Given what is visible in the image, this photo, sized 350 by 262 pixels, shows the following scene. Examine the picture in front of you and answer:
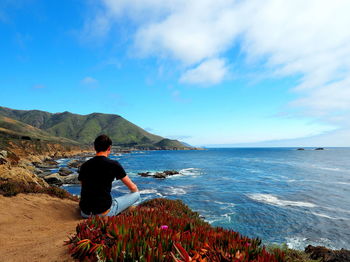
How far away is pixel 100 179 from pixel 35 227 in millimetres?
3488

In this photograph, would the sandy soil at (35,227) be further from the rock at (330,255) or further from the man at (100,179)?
the rock at (330,255)

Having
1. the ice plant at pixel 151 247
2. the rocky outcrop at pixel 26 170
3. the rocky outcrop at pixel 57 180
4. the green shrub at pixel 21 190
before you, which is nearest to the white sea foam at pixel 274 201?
the green shrub at pixel 21 190

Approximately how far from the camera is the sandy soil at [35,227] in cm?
328

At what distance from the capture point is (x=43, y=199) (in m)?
9.07

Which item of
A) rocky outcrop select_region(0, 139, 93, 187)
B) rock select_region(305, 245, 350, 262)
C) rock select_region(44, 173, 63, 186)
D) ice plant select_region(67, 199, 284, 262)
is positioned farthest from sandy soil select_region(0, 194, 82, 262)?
rock select_region(44, 173, 63, 186)

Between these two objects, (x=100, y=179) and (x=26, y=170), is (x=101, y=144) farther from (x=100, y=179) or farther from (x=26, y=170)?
(x=26, y=170)

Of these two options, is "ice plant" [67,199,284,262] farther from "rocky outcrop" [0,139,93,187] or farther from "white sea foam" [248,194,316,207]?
"white sea foam" [248,194,316,207]

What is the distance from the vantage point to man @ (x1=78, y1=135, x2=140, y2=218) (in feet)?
14.7

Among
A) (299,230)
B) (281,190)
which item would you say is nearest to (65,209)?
(299,230)

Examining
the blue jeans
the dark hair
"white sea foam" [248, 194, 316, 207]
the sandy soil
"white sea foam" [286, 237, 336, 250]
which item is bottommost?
"white sea foam" [248, 194, 316, 207]

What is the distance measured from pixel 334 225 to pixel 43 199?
19.8 meters

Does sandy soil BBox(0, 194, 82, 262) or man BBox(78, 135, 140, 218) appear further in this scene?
man BBox(78, 135, 140, 218)

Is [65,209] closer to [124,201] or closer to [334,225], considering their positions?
[124,201]

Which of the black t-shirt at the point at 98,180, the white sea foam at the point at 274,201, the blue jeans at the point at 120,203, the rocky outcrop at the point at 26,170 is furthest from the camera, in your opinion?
the white sea foam at the point at 274,201
